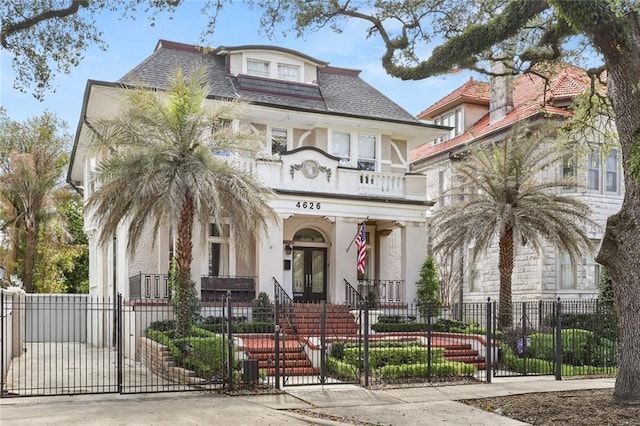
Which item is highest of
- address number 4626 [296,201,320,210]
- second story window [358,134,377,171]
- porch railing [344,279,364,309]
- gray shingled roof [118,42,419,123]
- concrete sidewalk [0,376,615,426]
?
gray shingled roof [118,42,419,123]

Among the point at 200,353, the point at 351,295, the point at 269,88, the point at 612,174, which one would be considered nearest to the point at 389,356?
the point at 200,353

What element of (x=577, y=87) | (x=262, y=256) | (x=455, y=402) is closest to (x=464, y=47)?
(x=455, y=402)

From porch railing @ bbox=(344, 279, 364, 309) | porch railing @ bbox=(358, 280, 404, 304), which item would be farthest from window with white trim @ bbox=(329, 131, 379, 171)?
porch railing @ bbox=(344, 279, 364, 309)

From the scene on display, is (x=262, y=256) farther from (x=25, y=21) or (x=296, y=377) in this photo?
(x=25, y=21)

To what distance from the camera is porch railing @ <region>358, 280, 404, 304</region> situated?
2469cm

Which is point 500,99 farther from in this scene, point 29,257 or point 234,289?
point 29,257

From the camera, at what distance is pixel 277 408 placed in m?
12.7

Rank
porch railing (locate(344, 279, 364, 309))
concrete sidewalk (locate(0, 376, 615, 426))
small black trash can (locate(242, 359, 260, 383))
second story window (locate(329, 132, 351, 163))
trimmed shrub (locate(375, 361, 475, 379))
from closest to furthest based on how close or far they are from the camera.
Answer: concrete sidewalk (locate(0, 376, 615, 426)), small black trash can (locate(242, 359, 260, 383)), trimmed shrub (locate(375, 361, 475, 379)), porch railing (locate(344, 279, 364, 309)), second story window (locate(329, 132, 351, 163))

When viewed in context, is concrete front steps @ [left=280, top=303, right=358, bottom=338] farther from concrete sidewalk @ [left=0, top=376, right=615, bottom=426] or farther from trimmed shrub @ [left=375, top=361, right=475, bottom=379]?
concrete sidewalk @ [left=0, top=376, right=615, bottom=426]

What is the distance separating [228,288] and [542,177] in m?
12.6

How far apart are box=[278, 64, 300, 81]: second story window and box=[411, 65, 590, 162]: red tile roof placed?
6.45 meters

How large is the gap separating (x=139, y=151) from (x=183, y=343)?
462cm

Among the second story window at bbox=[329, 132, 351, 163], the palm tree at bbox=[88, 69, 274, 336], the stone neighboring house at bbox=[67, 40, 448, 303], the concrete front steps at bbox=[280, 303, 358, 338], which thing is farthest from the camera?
the second story window at bbox=[329, 132, 351, 163]

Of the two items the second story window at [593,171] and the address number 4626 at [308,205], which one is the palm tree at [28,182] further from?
the second story window at [593,171]
